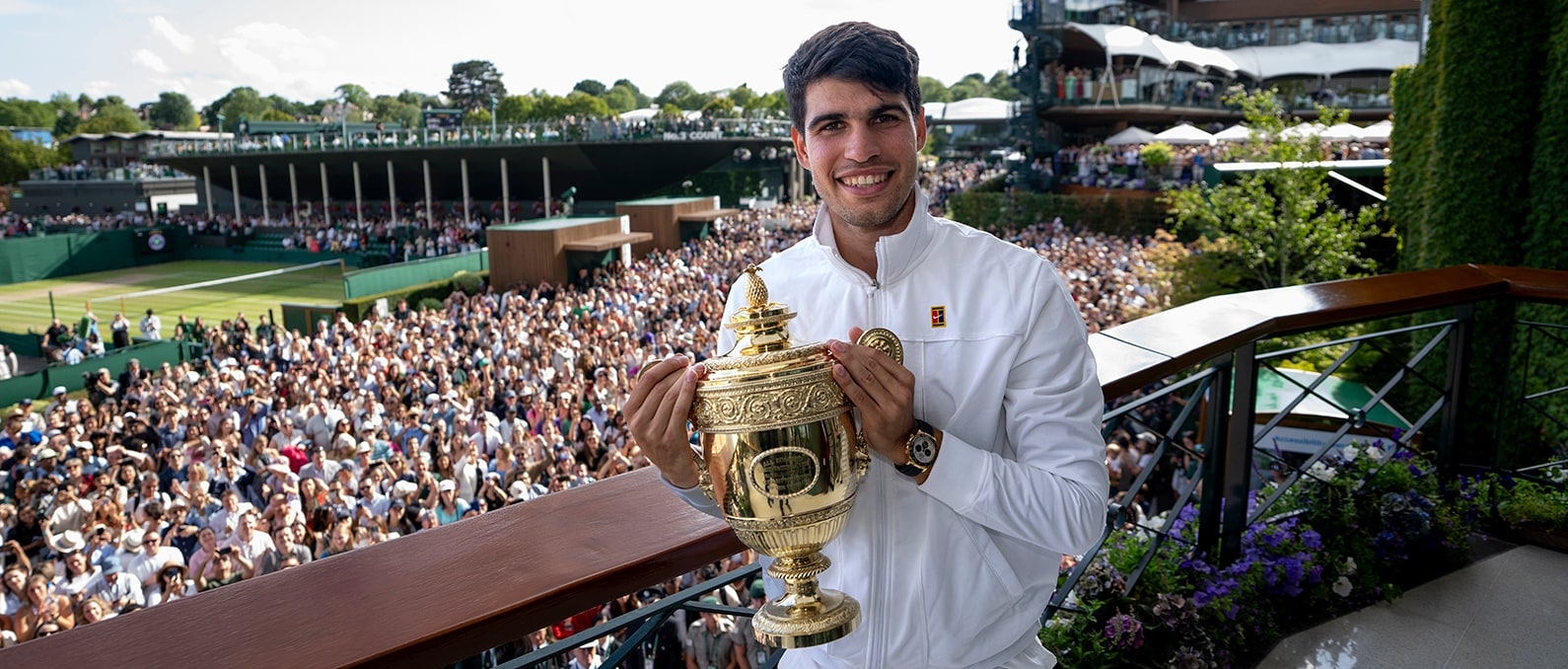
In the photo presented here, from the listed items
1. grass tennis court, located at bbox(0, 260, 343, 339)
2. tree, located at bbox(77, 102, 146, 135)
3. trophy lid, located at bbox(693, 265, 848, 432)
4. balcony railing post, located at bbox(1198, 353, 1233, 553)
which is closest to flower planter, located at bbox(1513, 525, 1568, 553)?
balcony railing post, located at bbox(1198, 353, 1233, 553)

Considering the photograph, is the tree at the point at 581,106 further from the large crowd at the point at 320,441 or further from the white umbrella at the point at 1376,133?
the large crowd at the point at 320,441

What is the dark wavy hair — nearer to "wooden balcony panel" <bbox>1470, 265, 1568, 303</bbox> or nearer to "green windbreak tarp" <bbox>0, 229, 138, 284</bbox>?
"wooden balcony panel" <bbox>1470, 265, 1568, 303</bbox>

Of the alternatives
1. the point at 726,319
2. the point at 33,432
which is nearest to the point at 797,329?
the point at 726,319

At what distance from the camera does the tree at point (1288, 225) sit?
48.4ft

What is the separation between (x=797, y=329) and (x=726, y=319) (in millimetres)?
154

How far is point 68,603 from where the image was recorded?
6.21 meters

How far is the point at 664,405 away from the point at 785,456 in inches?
7.1

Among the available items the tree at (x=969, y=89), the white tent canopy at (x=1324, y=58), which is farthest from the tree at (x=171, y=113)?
the white tent canopy at (x=1324, y=58)

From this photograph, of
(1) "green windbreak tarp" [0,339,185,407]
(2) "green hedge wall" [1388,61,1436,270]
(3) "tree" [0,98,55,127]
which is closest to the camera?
(2) "green hedge wall" [1388,61,1436,270]

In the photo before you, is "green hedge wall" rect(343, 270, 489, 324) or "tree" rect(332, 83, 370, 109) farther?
"tree" rect(332, 83, 370, 109)

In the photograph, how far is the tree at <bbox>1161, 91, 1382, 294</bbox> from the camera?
14.7 m

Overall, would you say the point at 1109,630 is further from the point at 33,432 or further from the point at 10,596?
the point at 33,432

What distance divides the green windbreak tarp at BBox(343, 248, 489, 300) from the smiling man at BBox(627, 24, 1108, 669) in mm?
23061

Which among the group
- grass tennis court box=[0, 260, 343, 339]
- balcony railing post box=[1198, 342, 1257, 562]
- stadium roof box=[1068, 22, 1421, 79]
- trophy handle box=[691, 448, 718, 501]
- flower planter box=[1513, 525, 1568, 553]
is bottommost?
grass tennis court box=[0, 260, 343, 339]
